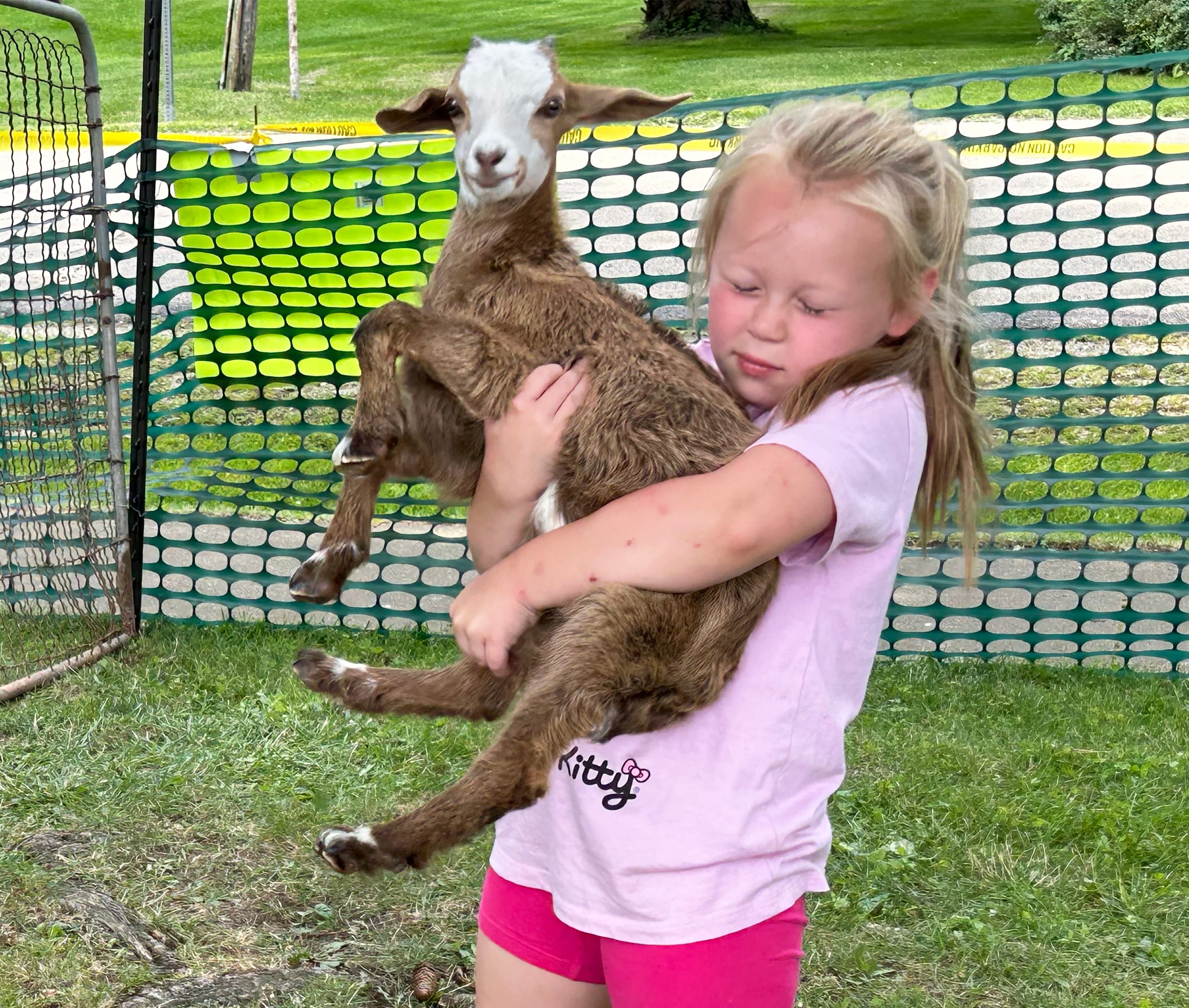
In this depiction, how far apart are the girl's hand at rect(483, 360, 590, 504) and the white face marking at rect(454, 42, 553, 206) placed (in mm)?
348

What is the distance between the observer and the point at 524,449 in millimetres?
2207

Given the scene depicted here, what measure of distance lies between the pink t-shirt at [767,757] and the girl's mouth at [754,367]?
0.10 metres

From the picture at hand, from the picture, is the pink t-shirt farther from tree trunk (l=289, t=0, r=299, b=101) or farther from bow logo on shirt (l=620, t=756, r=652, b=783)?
tree trunk (l=289, t=0, r=299, b=101)

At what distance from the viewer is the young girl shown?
191 cm

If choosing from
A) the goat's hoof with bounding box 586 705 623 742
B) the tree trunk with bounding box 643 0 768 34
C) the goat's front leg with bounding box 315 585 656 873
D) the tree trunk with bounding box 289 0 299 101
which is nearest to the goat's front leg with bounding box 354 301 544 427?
the goat's front leg with bounding box 315 585 656 873

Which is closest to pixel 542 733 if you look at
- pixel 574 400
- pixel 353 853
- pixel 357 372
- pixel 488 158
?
pixel 353 853

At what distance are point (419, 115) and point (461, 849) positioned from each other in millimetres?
2208

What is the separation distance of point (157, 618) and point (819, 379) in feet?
13.5

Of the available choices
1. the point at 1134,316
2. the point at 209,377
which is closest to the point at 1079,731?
the point at 209,377

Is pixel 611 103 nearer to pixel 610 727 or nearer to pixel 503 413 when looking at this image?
pixel 503 413

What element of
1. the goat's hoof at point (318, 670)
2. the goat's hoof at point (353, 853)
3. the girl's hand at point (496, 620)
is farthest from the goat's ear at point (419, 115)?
the goat's hoof at point (353, 853)

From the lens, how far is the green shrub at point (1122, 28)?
68.0 feet

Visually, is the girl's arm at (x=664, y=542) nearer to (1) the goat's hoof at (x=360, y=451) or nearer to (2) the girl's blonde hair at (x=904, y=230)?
(2) the girl's blonde hair at (x=904, y=230)

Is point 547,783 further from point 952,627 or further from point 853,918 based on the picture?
point 952,627
